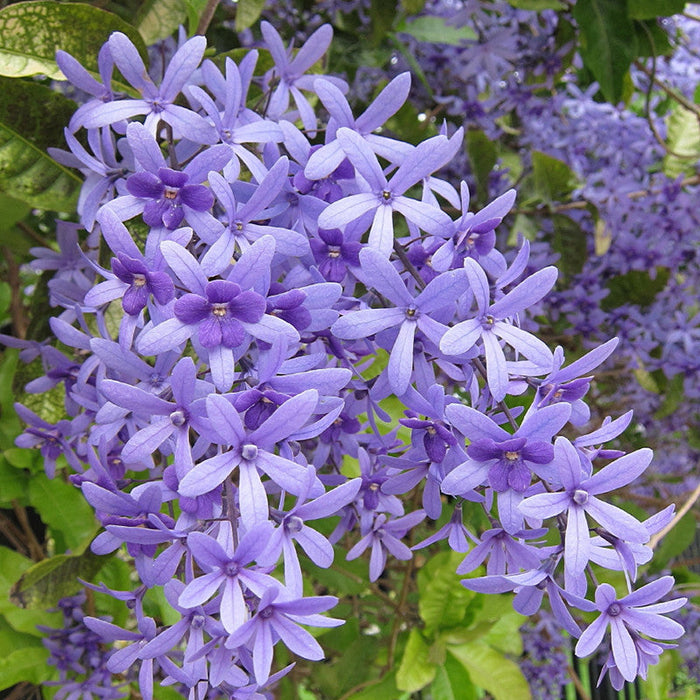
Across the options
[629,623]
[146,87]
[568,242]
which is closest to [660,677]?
[568,242]

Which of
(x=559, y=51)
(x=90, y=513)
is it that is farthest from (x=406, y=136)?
(x=90, y=513)

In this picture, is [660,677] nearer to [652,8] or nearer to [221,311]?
[652,8]

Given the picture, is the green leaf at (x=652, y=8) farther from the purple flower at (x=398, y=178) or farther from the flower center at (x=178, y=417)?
the flower center at (x=178, y=417)

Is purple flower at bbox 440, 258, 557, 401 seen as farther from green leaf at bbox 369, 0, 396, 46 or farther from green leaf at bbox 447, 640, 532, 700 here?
green leaf at bbox 369, 0, 396, 46

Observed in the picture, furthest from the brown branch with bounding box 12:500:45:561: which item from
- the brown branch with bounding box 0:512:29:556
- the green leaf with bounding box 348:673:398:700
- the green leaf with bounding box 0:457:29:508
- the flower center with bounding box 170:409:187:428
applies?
the flower center with bounding box 170:409:187:428

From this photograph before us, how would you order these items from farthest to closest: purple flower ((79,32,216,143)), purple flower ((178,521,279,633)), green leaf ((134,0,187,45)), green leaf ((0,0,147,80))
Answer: green leaf ((134,0,187,45))
green leaf ((0,0,147,80))
purple flower ((79,32,216,143))
purple flower ((178,521,279,633))

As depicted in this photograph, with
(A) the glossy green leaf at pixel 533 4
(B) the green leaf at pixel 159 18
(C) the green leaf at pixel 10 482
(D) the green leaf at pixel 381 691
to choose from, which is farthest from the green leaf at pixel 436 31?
(D) the green leaf at pixel 381 691

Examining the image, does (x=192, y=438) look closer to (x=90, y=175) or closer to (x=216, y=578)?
(x=216, y=578)
